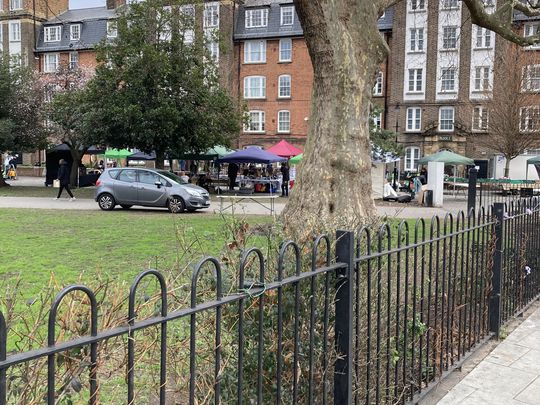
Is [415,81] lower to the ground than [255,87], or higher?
higher

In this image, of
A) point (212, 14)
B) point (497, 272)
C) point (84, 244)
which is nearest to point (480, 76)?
point (212, 14)

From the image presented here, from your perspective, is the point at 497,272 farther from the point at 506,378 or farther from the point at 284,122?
the point at 284,122

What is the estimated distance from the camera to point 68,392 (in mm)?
1993

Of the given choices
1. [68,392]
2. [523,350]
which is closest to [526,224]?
[523,350]

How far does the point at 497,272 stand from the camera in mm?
5355

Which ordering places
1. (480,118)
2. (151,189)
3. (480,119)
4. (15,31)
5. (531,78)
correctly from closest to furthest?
(151,189) < (531,78) < (480,118) < (480,119) < (15,31)

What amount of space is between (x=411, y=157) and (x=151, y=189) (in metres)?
28.6

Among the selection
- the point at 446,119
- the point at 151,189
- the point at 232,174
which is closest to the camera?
the point at 151,189

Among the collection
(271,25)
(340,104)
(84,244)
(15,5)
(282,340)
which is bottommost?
(84,244)

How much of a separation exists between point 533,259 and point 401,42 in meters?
40.3

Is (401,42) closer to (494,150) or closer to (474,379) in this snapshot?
(494,150)

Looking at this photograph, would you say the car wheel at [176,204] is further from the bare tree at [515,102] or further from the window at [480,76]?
the window at [480,76]

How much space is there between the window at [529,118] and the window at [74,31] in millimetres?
39887

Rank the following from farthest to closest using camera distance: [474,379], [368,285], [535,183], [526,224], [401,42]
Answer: [401,42], [535,183], [526,224], [474,379], [368,285]
